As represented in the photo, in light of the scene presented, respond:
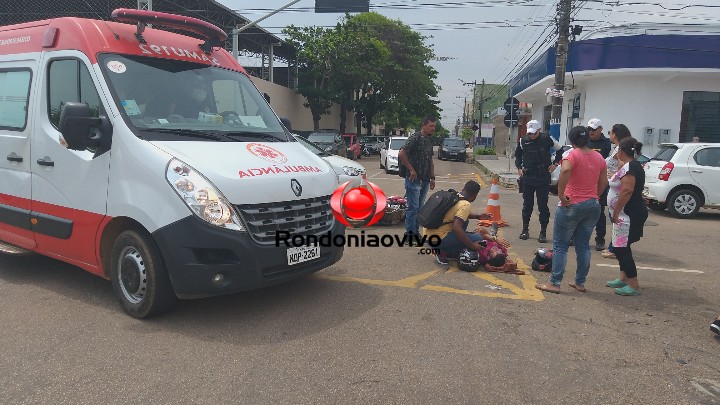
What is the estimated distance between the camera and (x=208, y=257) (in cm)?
383

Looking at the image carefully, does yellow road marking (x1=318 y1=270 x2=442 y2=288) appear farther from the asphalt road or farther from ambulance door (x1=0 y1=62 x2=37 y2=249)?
ambulance door (x1=0 y1=62 x2=37 y2=249)

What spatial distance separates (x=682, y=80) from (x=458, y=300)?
19.3m

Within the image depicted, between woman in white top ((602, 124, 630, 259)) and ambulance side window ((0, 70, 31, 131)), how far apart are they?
6.33m

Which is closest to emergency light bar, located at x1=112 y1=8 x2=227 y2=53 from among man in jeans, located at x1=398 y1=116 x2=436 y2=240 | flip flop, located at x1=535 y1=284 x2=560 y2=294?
man in jeans, located at x1=398 y1=116 x2=436 y2=240

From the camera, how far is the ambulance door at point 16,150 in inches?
190

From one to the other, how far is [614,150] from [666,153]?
15.3 ft

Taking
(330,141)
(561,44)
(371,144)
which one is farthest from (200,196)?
(371,144)

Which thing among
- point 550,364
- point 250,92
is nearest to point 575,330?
point 550,364

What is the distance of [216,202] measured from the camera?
3781 millimetres

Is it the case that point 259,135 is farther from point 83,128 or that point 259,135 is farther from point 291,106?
point 291,106

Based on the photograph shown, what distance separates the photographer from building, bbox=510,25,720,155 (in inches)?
733

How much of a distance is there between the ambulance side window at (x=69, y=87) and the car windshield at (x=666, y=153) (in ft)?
34.9

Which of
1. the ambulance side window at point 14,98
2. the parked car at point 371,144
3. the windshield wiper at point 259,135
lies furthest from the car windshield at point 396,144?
the ambulance side window at point 14,98

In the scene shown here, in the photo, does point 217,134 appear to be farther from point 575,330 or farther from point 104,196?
point 575,330
